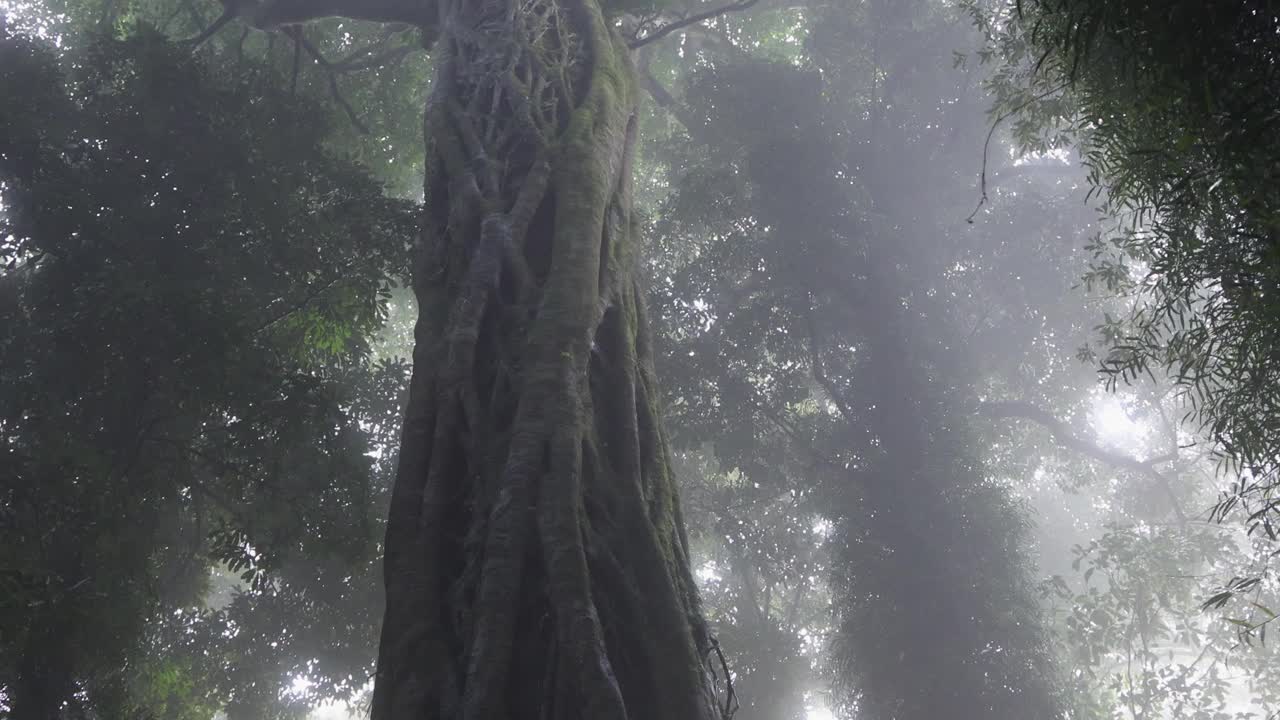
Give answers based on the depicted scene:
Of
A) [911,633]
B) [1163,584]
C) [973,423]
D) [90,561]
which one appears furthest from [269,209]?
[1163,584]

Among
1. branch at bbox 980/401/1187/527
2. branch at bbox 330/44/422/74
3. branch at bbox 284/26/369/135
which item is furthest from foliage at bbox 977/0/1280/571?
branch at bbox 980/401/1187/527

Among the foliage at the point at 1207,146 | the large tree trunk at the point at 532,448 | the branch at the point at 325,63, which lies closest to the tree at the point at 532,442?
the large tree trunk at the point at 532,448

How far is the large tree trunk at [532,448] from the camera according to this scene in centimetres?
257

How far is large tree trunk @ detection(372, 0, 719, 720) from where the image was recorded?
257 centimetres

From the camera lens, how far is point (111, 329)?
514 centimetres

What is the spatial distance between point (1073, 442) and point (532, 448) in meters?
14.3

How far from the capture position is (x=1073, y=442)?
14875 millimetres

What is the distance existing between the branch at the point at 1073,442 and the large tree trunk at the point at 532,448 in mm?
10697

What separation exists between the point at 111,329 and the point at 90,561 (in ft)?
4.38

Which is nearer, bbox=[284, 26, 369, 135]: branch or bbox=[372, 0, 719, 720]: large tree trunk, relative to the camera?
bbox=[372, 0, 719, 720]: large tree trunk

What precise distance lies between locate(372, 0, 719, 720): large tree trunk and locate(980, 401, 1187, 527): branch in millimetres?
10697

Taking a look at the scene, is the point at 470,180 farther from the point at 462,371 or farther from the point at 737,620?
the point at 737,620

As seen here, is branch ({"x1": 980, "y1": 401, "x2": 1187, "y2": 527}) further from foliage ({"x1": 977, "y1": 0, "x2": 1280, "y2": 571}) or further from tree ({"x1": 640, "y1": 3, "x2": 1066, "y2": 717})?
foliage ({"x1": 977, "y1": 0, "x2": 1280, "y2": 571})

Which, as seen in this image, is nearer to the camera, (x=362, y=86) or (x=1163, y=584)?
(x=362, y=86)
